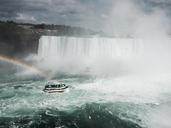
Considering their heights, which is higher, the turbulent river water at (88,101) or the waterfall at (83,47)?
the waterfall at (83,47)

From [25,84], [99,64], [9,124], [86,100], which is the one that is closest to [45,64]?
[99,64]

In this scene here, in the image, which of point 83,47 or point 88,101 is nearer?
point 88,101

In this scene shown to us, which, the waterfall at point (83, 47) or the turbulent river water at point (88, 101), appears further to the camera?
the waterfall at point (83, 47)

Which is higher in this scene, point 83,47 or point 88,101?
point 83,47

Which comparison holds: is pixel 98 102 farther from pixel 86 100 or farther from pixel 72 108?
pixel 72 108
